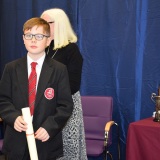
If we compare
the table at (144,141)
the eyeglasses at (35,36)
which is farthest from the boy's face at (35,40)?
the table at (144,141)

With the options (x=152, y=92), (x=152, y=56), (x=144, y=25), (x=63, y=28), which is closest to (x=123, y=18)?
(x=144, y=25)

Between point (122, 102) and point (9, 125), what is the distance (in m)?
2.09

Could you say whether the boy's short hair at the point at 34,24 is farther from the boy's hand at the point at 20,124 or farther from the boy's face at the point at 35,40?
the boy's hand at the point at 20,124

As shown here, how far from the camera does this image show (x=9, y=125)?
5.61 ft

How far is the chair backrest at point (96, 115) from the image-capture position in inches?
133

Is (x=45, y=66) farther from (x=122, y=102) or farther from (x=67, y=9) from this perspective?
(x=67, y=9)

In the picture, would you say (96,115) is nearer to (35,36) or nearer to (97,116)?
(97,116)

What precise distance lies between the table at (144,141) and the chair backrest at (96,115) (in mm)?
514

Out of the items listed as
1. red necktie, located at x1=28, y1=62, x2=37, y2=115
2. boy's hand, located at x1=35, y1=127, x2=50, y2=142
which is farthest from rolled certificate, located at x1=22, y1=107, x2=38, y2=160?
red necktie, located at x1=28, y1=62, x2=37, y2=115

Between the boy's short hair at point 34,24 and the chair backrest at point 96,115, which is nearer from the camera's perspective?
the boy's short hair at point 34,24

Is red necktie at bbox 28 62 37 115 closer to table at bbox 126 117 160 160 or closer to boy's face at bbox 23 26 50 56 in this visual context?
boy's face at bbox 23 26 50 56

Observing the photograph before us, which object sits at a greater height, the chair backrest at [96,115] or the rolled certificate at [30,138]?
the rolled certificate at [30,138]

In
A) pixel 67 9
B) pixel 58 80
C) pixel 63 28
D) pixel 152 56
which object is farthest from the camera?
pixel 67 9

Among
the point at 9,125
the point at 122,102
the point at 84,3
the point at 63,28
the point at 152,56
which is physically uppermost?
the point at 84,3
